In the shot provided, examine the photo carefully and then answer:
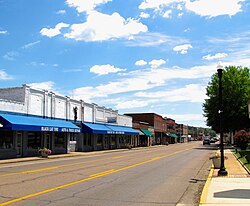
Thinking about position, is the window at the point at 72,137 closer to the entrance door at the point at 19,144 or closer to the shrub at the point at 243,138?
the entrance door at the point at 19,144

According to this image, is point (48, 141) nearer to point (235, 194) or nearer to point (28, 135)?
point (28, 135)

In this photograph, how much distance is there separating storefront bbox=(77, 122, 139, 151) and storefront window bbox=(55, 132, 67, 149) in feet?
16.7

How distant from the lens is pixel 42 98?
35.8 m

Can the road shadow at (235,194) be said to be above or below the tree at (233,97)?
below

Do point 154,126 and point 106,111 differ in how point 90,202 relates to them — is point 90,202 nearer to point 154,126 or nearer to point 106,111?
point 106,111

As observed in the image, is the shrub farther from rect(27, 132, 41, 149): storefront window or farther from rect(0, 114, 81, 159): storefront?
rect(27, 132, 41, 149): storefront window

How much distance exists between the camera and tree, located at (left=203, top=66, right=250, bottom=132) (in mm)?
59125

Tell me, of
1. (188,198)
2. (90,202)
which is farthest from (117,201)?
(188,198)

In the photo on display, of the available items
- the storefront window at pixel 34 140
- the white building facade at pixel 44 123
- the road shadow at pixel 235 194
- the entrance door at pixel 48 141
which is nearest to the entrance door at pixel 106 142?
the white building facade at pixel 44 123

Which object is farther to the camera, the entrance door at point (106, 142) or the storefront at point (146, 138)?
the storefront at point (146, 138)

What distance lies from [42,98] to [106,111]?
2025 centimetres

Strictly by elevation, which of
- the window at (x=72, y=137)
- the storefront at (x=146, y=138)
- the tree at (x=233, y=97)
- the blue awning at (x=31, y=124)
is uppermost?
the tree at (x=233, y=97)

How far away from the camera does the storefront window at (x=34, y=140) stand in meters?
33.0

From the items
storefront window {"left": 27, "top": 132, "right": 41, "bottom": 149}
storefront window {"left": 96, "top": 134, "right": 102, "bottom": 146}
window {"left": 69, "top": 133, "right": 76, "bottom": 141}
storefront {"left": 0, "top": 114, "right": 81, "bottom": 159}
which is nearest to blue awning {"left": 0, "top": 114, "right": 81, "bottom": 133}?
storefront {"left": 0, "top": 114, "right": 81, "bottom": 159}
